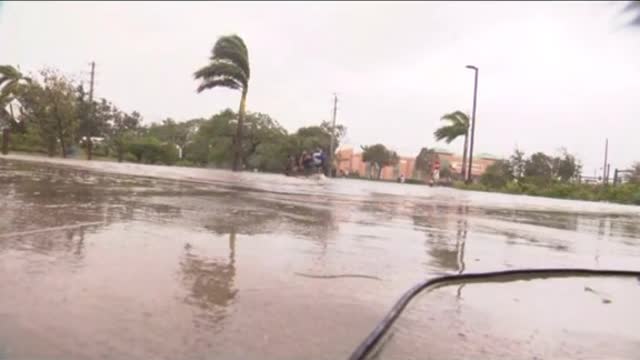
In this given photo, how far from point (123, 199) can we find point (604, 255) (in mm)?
5657

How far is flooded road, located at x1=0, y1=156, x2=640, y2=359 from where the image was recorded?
2559 millimetres

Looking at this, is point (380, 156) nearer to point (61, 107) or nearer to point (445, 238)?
point (61, 107)

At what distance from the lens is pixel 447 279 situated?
415 centimetres

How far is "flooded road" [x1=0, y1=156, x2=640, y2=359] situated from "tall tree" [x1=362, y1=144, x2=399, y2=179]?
5957 centimetres

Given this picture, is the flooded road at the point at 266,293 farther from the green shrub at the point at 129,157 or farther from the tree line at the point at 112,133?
the green shrub at the point at 129,157

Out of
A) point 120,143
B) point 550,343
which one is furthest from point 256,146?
point 550,343

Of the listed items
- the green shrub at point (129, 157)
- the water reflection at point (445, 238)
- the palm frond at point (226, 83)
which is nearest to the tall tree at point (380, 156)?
the green shrub at point (129, 157)

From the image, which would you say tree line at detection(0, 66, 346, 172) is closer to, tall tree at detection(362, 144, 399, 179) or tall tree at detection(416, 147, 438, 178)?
tall tree at detection(362, 144, 399, 179)

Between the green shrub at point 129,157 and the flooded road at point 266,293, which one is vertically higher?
the green shrub at point 129,157

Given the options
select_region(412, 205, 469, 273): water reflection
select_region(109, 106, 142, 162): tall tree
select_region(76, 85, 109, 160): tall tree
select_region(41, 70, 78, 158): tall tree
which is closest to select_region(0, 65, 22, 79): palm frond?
select_region(412, 205, 469, 273): water reflection

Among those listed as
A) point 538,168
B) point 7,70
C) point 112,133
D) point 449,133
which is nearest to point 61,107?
point 112,133

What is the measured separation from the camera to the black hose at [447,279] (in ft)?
8.55

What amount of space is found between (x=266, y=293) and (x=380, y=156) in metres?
63.1

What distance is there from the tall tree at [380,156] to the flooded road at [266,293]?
59573mm
